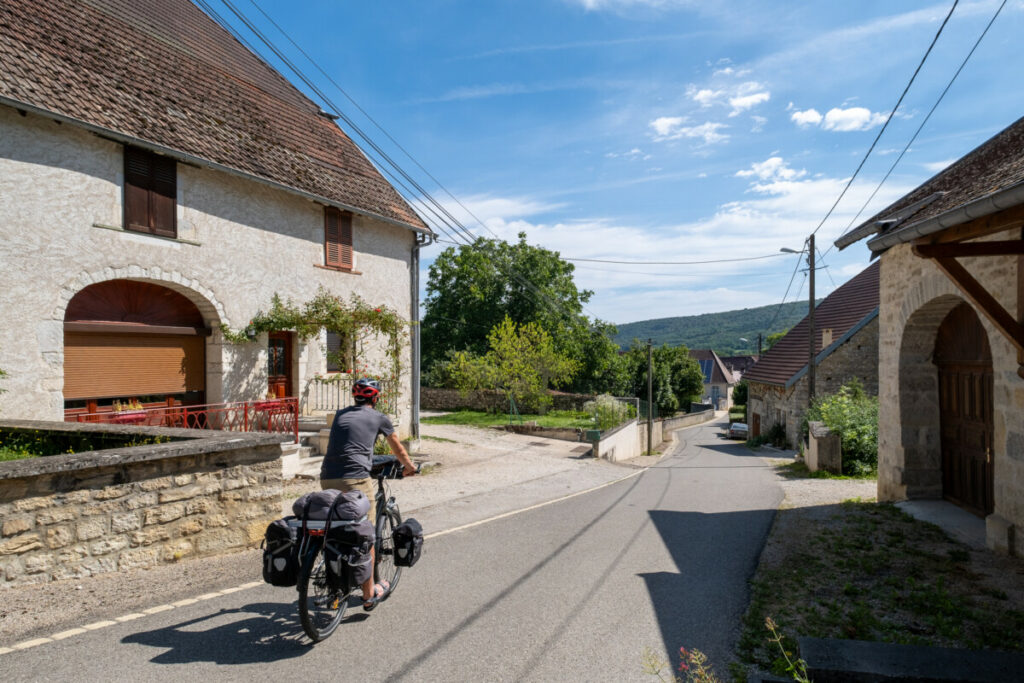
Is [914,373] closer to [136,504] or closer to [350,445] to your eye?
[350,445]

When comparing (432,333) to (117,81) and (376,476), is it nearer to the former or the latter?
(117,81)

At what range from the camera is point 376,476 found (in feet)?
16.0

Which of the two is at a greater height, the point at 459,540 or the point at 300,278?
the point at 300,278

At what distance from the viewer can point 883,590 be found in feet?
16.5

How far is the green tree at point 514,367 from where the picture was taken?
2498 centimetres

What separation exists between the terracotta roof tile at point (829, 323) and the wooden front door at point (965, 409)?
16.2 metres

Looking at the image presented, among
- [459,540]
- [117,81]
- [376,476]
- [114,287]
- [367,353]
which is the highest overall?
[117,81]

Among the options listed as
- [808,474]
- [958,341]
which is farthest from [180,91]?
[808,474]

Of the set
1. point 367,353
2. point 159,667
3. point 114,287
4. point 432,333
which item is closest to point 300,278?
point 367,353

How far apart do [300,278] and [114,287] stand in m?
3.51

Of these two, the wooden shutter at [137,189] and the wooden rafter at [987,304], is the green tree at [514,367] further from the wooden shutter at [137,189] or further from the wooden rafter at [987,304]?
the wooden rafter at [987,304]

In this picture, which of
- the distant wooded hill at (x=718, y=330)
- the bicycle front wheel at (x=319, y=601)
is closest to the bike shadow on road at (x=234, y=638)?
the bicycle front wheel at (x=319, y=601)

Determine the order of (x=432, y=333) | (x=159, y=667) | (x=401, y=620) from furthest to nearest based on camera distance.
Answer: (x=432, y=333) < (x=401, y=620) < (x=159, y=667)

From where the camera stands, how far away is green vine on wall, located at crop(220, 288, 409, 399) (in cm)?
1210
